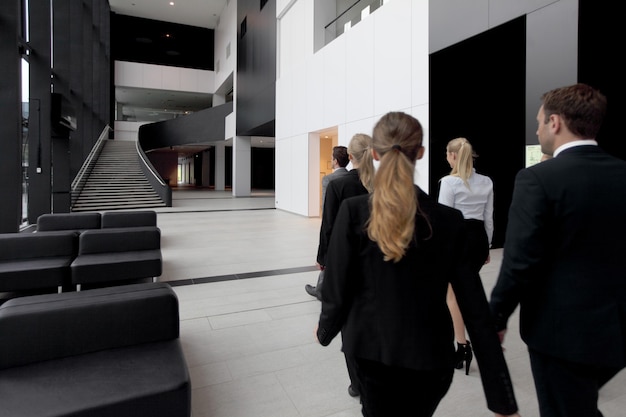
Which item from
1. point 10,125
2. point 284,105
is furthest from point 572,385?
point 284,105

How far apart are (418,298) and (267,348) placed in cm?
218

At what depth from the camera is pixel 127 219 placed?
6.09 metres

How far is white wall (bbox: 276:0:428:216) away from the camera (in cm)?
781

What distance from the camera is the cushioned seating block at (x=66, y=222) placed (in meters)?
5.48

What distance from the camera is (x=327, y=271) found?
4.33 feet

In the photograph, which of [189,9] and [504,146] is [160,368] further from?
[189,9]

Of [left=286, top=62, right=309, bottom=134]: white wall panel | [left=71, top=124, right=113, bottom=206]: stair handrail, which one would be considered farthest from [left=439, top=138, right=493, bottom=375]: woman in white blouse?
[left=71, top=124, right=113, bottom=206]: stair handrail

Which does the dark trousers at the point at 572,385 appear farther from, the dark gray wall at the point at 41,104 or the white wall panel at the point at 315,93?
the white wall panel at the point at 315,93

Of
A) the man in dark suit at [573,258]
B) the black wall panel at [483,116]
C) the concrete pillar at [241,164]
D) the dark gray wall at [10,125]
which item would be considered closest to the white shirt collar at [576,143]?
the man in dark suit at [573,258]

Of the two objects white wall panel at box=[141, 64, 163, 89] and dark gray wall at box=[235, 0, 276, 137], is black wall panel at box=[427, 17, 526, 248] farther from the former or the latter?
white wall panel at box=[141, 64, 163, 89]

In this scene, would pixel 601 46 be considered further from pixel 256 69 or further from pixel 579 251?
pixel 256 69

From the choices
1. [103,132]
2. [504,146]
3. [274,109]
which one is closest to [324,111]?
[274,109]

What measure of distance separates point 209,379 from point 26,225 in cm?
824

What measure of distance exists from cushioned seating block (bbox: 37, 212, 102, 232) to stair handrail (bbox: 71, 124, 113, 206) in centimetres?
866
